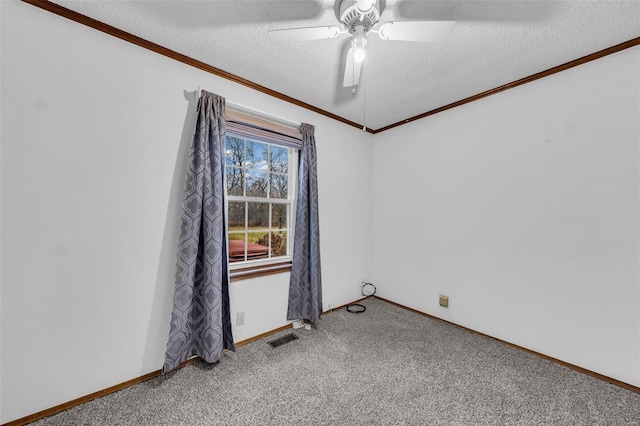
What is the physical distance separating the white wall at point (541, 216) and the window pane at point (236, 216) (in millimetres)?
2055

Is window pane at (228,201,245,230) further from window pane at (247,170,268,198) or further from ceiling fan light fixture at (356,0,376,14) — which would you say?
ceiling fan light fixture at (356,0,376,14)

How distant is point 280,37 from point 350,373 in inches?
92.9

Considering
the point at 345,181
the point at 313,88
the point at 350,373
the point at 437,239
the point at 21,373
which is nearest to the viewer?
the point at 21,373

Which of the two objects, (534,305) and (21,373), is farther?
(534,305)

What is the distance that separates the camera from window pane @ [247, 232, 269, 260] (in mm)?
2673

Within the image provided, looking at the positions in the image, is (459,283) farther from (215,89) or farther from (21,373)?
(21,373)

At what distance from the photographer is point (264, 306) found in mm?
2459

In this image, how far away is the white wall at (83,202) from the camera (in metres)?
1.42

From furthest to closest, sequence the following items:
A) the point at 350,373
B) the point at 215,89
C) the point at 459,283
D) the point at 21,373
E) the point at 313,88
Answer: the point at 459,283 < the point at 313,88 < the point at 215,89 < the point at 350,373 < the point at 21,373

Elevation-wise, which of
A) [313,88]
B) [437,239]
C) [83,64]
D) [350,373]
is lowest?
[350,373]

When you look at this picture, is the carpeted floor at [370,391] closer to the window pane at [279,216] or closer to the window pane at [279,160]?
the window pane at [279,216]

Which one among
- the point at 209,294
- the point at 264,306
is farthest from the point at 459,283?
the point at 209,294

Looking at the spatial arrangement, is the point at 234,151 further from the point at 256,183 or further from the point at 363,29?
the point at 363,29

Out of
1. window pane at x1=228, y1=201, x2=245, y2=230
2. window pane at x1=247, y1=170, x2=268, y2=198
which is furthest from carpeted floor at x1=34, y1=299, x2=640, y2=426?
window pane at x1=247, y1=170, x2=268, y2=198
